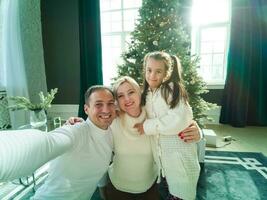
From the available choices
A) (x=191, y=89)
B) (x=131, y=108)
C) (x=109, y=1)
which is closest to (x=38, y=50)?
(x=109, y=1)

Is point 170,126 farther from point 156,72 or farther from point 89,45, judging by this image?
point 89,45

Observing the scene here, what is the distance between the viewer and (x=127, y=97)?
1468 millimetres

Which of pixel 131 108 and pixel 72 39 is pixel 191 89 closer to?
pixel 131 108

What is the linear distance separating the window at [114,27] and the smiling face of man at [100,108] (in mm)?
3385

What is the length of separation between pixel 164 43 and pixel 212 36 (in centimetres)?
210

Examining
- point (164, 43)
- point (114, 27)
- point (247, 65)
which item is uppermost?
point (114, 27)

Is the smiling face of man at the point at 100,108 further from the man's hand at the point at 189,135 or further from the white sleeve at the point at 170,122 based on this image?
the man's hand at the point at 189,135

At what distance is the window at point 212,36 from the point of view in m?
4.25

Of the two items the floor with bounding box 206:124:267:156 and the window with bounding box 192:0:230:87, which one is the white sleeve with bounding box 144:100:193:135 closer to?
the floor with bounding box 206:124:267:156

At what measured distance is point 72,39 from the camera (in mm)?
4863

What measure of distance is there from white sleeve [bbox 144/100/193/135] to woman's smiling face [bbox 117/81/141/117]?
14 centimetres

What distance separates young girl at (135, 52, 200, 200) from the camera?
150 centimetres

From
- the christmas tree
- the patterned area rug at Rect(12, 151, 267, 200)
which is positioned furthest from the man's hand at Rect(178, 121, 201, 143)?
the christmas tree

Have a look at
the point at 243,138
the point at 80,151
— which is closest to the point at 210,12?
the point at 243,138
